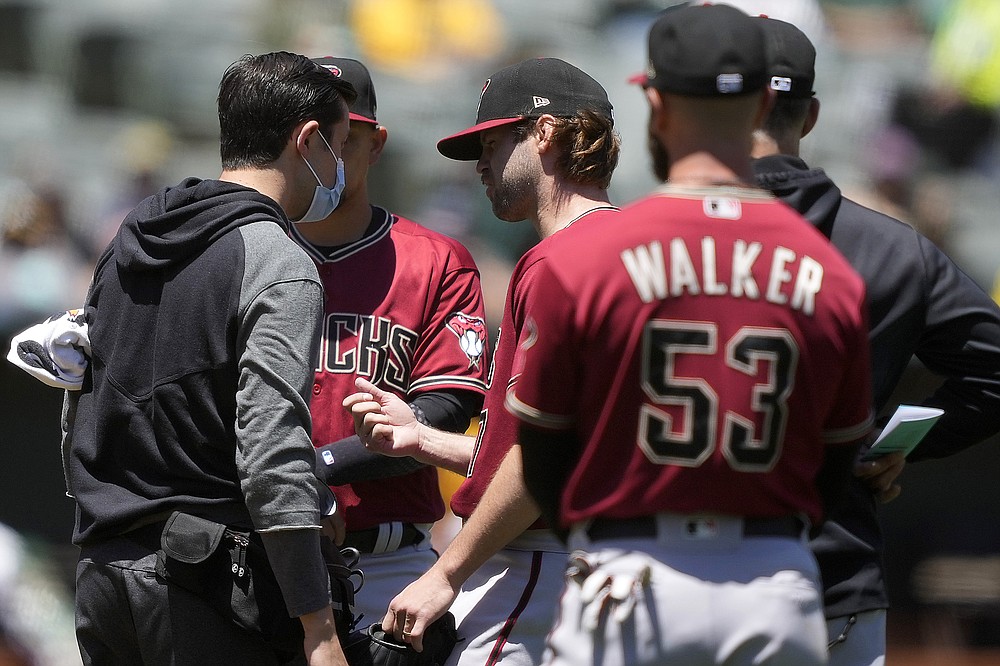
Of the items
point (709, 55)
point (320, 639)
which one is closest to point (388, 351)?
point (320, 639)

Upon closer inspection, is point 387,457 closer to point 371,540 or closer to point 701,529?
point 371,540

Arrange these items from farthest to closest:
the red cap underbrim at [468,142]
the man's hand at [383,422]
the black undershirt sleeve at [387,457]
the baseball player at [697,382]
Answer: the black undershirt sleeve at [387,457] → the red cap underbrim at [468,142] → the man's hand at [383,422] → the baseball player at [697,382]

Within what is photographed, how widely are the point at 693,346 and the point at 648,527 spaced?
0.29 meters

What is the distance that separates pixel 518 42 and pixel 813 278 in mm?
7369

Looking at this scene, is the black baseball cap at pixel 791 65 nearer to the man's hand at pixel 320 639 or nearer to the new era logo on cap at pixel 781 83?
the new era logo on cap at pixel 781 83

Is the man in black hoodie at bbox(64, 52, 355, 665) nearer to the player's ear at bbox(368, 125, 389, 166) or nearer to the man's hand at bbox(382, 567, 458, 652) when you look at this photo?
the man's hand at bbox(382, 567, 458, 652)

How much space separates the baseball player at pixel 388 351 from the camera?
3.24 m

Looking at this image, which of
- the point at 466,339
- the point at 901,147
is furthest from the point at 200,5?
the point at 466,339

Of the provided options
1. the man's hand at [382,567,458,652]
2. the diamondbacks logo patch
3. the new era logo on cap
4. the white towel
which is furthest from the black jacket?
the white towel

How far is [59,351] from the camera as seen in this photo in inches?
101

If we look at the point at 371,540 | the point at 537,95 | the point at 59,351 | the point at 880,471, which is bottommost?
Answer: the point at 371,540

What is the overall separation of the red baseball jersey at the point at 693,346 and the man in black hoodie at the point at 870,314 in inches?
21.5

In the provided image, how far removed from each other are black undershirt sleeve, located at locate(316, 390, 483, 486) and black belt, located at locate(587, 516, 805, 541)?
1091mm

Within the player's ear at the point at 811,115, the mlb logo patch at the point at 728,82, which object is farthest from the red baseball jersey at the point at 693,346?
the player's ear at the point at 811,115
